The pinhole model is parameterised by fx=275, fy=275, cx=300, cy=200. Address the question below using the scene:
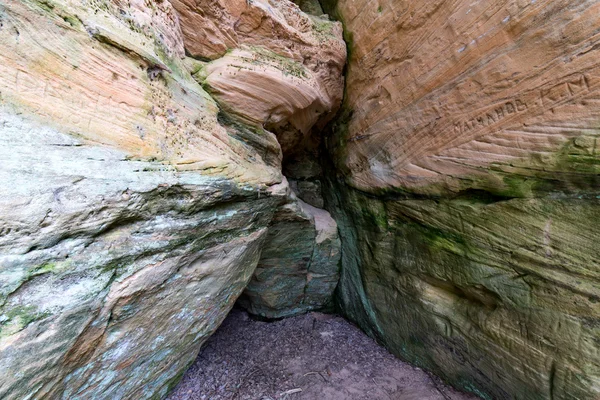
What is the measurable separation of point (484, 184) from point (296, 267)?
3339mm

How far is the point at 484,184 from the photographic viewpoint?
2.99 metres

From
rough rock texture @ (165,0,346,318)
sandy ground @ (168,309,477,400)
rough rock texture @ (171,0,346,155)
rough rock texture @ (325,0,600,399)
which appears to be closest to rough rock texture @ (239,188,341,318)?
rough rock texture @ (165,0,346,318)

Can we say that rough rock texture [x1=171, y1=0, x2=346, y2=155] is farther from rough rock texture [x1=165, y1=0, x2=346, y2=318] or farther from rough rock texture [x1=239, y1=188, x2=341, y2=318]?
rough rock texture [x1=239, y1=188, x2=341, y2=318]

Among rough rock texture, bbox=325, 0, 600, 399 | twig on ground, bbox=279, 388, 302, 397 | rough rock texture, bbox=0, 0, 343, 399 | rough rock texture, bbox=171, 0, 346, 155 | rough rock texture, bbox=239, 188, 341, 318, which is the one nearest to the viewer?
rough rock texture, bbox=0, 0, 343, 399

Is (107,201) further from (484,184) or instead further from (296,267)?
(296,267)

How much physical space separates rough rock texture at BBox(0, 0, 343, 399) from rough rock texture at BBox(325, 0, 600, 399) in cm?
Answer: 231

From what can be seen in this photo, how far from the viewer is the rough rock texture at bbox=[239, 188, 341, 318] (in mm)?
4746

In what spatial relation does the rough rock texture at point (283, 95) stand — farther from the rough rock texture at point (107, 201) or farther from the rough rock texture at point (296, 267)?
the rough rock texture at point (107, 201)

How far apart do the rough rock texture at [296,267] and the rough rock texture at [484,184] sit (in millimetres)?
1009

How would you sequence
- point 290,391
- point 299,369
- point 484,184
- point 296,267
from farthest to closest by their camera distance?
point 296,267, point 299,369, point 290,391, point 484,184

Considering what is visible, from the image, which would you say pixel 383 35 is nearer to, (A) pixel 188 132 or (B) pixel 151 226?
(A) pixel 188 132

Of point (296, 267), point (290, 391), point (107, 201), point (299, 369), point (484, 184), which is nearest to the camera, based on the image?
point (107, 201)

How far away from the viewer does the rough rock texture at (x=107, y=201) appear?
68.3 inches

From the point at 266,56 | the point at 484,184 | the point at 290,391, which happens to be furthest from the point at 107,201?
the point at 484,184
